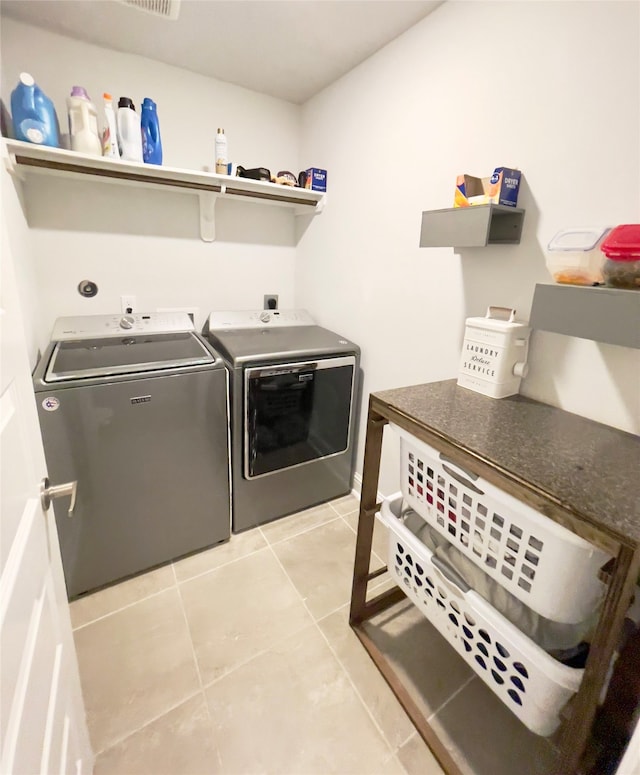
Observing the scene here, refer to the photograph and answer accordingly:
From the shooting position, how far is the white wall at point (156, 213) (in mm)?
1752

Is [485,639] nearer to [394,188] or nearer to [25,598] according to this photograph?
[25,598]

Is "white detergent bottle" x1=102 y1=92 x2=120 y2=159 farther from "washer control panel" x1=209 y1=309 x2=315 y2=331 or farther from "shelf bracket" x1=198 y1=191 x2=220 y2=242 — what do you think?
"washer control panel" x1=209 y1=309 x2=315 y2=331

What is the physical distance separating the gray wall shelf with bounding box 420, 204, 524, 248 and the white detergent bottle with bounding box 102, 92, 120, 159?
4.46ft

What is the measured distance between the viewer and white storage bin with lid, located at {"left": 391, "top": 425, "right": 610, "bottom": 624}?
0.84m

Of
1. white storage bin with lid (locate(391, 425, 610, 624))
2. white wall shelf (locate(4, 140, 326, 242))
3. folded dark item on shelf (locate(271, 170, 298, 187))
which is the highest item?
folded dark item on shelf (locate(271, 170, 298, 187))

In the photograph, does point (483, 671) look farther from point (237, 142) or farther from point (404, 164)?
point (237, 142)

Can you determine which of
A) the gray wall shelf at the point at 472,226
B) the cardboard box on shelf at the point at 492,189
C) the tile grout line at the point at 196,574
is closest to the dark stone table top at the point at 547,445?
the gray wall shelf at the point at 472,226

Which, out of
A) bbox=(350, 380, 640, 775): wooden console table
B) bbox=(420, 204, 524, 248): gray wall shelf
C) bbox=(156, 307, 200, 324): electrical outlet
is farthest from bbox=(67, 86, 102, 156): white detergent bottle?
bbox=(350, 380, 640, 775): wooden console table

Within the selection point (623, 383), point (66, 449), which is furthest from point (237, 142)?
point (623, 383)

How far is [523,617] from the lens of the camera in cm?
104

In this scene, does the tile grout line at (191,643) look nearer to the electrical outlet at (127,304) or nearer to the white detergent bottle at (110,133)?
the electrical outlet at (127,304)

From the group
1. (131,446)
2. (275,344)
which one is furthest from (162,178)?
(131,446)

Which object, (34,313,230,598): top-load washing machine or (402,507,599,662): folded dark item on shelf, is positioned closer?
(402,507,599,662): folded dark item on shelf

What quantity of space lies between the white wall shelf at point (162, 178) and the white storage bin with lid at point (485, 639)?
5.58ft
